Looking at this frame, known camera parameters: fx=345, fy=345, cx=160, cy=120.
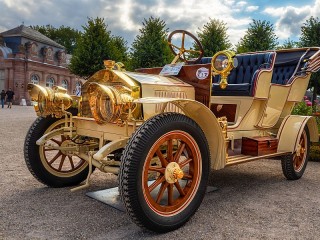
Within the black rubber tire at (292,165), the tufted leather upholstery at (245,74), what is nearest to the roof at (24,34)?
the tufted leather upholstery at (245,74)

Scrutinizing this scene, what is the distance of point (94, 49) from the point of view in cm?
1447

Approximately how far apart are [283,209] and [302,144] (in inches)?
68.8

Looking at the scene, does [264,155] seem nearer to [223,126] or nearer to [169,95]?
[223,126]

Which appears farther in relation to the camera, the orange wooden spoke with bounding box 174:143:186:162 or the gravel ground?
the orange wooden spoke with bounding box 174:143:186:162

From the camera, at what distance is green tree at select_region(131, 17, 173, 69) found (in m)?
12.0

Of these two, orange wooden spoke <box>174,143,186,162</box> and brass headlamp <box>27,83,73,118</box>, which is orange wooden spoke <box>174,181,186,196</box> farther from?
brass headlamp <box>27,83,73,118</box>

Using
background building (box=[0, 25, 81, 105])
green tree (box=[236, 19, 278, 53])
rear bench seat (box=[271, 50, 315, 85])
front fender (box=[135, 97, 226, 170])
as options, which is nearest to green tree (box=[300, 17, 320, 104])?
green tree (box=[236, 19, 278, 53])

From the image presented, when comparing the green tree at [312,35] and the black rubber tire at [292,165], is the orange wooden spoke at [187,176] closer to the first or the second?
the black rubber tire at [292,165]

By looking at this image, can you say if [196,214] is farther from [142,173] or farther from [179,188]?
[142,173]

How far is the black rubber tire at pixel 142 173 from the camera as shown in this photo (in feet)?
8.00

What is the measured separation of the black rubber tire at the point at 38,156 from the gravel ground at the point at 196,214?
0.11 metres

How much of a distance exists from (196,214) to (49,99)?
181 centimetres

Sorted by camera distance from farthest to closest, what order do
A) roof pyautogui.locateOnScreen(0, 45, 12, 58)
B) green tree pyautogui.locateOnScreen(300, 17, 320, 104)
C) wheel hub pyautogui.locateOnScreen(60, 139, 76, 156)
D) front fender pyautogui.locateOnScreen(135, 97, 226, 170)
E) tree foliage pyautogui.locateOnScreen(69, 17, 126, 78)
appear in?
roof pyautogui.locateOnScreen(0, 45, 12, 58), tree foliage pyautogui.locateOnScreen(69, 17, 126, 78), green tree pyautogui.locateOnScreen(300, 17, 320, 104), wheel hub pyautogui.locateOnScreen(60, 139, 76, 156), front fender pyautogui.locateOnScreen(135, 97, 226, 170)

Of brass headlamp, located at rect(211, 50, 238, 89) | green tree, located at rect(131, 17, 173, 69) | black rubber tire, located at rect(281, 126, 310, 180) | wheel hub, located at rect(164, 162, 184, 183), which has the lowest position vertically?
black rubber tire, located at rect(281, 126, 310, 180)
